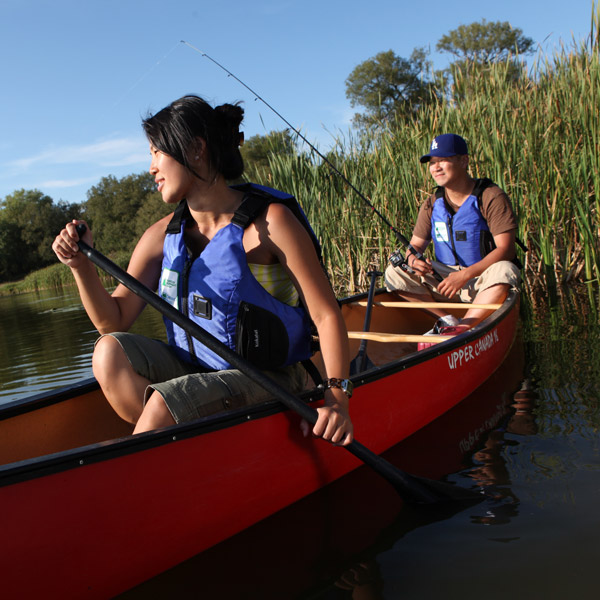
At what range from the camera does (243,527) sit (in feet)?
7.16

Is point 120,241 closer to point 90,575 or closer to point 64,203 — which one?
point 64,203

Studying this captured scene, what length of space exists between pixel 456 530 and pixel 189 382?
1110 millimetres

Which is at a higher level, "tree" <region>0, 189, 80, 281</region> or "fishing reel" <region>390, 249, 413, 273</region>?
"tree" <region>0, 189, 80, 281</region>

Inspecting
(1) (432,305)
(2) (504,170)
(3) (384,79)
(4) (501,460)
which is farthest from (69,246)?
(3) (384,79)

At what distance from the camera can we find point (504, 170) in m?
6.23

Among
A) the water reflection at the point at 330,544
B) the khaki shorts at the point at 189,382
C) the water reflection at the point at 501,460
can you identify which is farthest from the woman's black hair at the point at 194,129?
the water reflection at the point at 501,460

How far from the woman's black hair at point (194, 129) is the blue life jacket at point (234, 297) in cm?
19

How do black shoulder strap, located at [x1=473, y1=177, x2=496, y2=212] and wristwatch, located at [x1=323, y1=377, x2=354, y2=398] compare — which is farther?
black shoulder strap, located at [x1=473, y1=177, x2=496, y2=212]

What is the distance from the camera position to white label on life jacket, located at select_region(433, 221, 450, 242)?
4.76 m

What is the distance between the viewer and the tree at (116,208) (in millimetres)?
→ 44688

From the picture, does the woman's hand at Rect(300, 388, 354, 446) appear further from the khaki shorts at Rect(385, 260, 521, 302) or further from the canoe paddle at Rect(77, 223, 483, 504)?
the khaki shorts at Rect(385, 260, 521, 302)

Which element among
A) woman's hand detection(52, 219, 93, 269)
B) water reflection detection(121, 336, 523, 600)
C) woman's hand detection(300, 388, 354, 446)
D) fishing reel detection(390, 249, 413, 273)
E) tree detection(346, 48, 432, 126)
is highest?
tree detection(346, 48, 432, 126)

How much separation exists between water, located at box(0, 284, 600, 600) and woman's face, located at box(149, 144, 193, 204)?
129cm

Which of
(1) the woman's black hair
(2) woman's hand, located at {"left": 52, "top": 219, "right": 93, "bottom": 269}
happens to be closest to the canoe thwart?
(1) the woman's black hair
